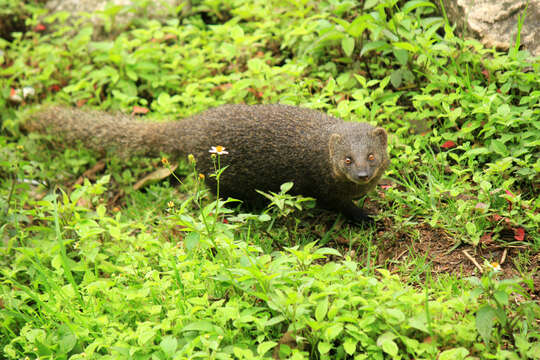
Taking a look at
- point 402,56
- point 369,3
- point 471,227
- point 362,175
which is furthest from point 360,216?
point 369,3

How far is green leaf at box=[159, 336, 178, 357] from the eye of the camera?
2693 millimetres

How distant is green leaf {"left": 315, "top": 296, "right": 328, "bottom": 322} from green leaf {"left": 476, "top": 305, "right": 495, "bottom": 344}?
2.50 ft

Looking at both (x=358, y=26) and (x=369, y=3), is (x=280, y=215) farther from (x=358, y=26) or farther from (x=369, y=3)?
(x=369, y=3)

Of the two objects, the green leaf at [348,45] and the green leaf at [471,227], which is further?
the green leaf at [348,45]

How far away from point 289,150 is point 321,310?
6.39ft

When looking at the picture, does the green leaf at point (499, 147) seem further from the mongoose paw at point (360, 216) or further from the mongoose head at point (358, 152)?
the mongoose paw at point (360, 216)

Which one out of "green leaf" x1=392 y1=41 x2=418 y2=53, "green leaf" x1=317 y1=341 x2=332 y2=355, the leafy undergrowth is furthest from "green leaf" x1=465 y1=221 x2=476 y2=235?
"green leaf" x1=392 y1=41 x2=418 y2=53

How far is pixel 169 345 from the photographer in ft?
8.89

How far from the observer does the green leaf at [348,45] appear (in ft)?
16.6

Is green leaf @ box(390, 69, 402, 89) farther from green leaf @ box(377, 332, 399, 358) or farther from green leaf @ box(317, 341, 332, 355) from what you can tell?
green leaf @ box(317, 341, 332, 355)

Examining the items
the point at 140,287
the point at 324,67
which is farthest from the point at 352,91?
the point at 140,287

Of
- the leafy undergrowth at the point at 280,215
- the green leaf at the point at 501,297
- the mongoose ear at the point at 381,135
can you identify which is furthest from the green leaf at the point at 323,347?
the mongoose ear at the point at 381,135

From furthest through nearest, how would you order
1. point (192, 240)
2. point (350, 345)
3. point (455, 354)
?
point (192, 240)
point (350, 345)
point (455, 354)

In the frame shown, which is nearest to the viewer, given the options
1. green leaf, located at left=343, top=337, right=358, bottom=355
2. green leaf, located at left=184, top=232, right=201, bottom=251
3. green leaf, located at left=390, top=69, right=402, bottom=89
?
green leaf, located at left=343, top=337, right=358, bottom=355
